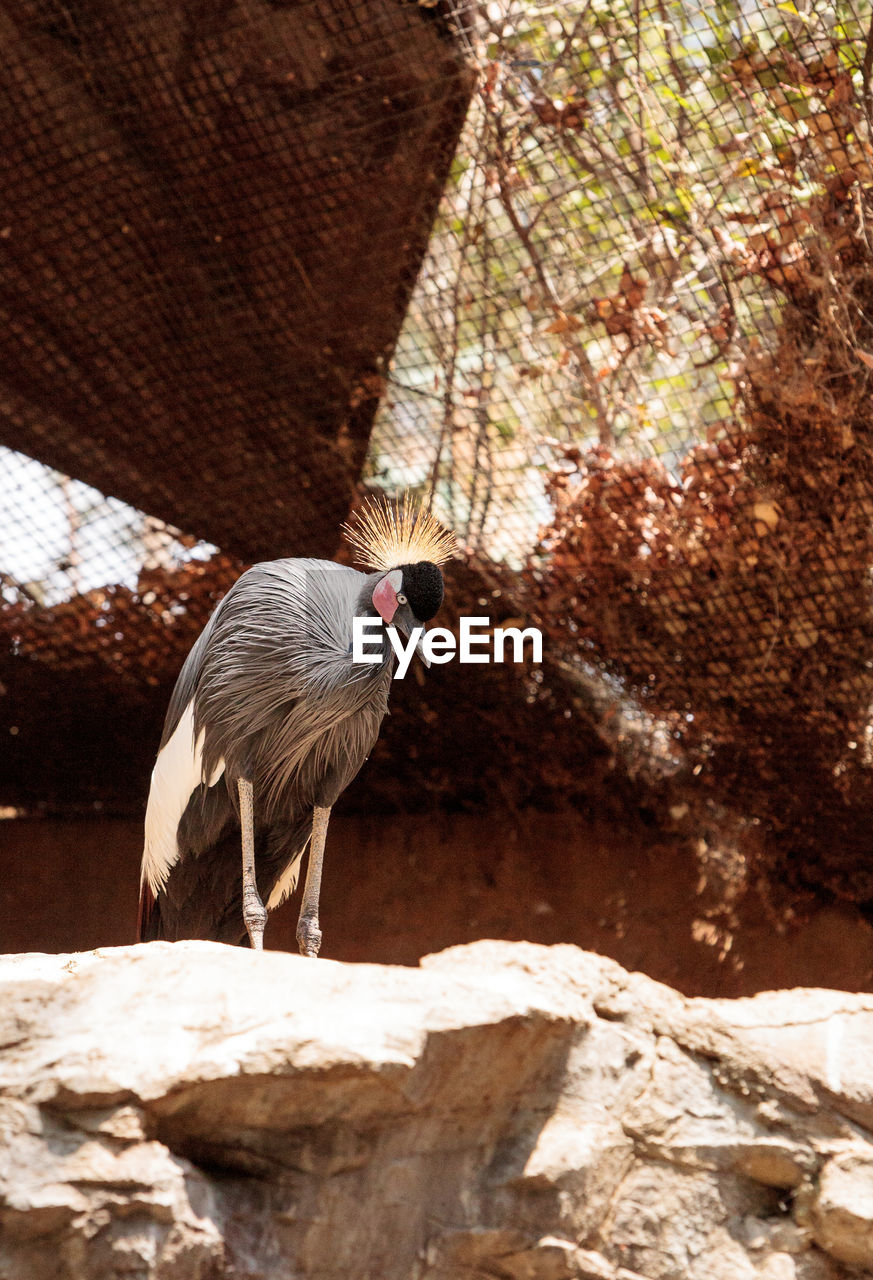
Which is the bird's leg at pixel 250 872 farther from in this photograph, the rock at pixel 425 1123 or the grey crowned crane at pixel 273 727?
the rock at pixel 425 1123

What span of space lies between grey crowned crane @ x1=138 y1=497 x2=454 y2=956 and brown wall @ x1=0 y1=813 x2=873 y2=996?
5.87 feet

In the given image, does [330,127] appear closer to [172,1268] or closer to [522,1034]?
[522,1034]

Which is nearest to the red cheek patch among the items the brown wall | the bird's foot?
the bird's foot

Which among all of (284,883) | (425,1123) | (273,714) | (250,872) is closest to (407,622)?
(273,714)

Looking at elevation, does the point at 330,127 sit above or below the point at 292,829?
above

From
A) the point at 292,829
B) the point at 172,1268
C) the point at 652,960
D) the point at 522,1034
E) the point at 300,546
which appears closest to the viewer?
the point at 172,1268

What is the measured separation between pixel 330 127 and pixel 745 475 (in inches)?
62.8

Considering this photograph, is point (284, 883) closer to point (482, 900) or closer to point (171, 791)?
point (171, 791)

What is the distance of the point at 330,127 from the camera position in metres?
3.54

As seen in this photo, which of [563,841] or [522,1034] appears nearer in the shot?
[522,1034]

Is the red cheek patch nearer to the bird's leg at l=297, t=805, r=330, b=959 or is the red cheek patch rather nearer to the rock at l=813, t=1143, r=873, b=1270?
the bird's leg at l=297, t=805, r=330, b=959

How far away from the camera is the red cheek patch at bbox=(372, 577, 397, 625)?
2906mm

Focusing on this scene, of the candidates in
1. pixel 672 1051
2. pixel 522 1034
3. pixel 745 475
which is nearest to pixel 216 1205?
pixel 522 1034

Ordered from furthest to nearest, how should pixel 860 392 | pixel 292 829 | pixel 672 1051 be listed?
pixel 860 392, pixel 292 829, pixel 672 1051
